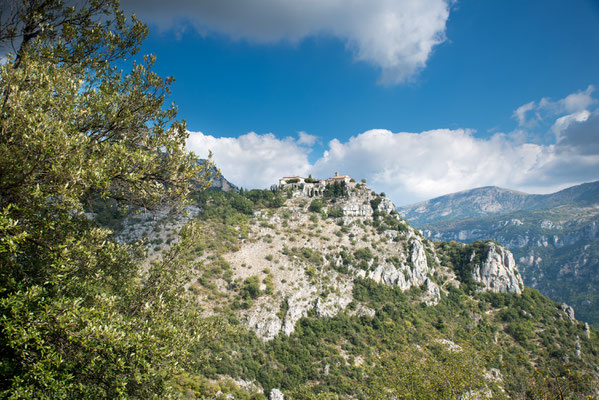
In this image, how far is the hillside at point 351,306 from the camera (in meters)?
37.5

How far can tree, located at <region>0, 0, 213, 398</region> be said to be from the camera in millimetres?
5391

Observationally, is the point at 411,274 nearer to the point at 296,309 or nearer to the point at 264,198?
the point at 296,309

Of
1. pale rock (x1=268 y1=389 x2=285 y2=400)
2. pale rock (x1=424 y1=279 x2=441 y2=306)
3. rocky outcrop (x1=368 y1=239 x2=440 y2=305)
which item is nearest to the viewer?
pale rock (x1=268 y1=389 x2=285 y2=400)

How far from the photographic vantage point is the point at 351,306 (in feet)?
212

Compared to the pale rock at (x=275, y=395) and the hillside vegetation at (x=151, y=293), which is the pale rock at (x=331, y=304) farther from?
the pale rock at (x=275, y=395)

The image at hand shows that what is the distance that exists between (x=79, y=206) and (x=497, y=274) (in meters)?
105

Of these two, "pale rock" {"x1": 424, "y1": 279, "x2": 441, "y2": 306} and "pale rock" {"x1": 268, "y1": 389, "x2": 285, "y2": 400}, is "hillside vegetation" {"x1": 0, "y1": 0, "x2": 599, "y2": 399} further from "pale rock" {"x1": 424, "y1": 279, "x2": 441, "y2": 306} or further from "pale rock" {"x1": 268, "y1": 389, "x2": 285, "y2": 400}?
"pale rock" {"x1": 424, "y1": 279, "x2": 441, "y2": 306}

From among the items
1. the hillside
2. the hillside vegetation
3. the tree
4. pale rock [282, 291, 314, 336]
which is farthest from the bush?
the tree

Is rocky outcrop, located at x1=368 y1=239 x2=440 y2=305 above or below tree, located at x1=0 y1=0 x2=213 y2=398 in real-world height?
below

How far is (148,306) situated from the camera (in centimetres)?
773

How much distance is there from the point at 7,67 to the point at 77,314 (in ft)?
19.9

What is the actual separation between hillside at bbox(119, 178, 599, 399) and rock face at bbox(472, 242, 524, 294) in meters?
0.35

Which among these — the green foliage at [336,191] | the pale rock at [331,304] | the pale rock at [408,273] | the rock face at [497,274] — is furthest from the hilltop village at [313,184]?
the rock face at [497,274]

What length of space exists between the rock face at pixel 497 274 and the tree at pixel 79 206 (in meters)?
97.7
